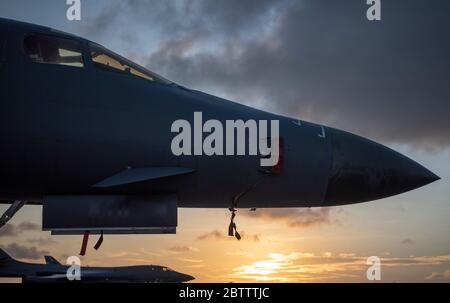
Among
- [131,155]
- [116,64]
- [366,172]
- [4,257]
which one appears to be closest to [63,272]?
[4,257]

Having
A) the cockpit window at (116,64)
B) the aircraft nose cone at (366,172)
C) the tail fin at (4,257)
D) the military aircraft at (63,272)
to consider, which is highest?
the cockpit window at (116,64)

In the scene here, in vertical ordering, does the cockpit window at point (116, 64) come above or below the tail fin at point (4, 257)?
above

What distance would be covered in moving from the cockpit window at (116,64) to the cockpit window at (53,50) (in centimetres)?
24

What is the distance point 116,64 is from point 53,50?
964 millimetres

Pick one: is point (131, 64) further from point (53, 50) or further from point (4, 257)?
point (4, 257)

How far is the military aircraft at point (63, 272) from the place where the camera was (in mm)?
36125

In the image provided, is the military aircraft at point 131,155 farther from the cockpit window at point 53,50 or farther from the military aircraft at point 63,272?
the military aircraft at point 63,272

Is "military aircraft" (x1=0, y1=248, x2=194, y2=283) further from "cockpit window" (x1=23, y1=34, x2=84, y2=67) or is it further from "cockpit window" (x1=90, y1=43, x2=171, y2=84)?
"cockpit window" (x1=23, y1=34, x2=84, y2=67)

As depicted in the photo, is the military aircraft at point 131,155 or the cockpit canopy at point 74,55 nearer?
the military aircraft at point 131,155

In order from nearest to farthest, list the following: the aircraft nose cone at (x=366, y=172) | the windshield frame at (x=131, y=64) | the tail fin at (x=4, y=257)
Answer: the aircraft nose cone at (x=366, y=172) → the windshield frame at (x=131, y=64) → the tail fin at (x=4, y=257)

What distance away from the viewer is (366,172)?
876cm

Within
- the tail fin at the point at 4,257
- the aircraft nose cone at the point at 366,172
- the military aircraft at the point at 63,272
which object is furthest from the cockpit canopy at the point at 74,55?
the tail fin at the point at 4,257
